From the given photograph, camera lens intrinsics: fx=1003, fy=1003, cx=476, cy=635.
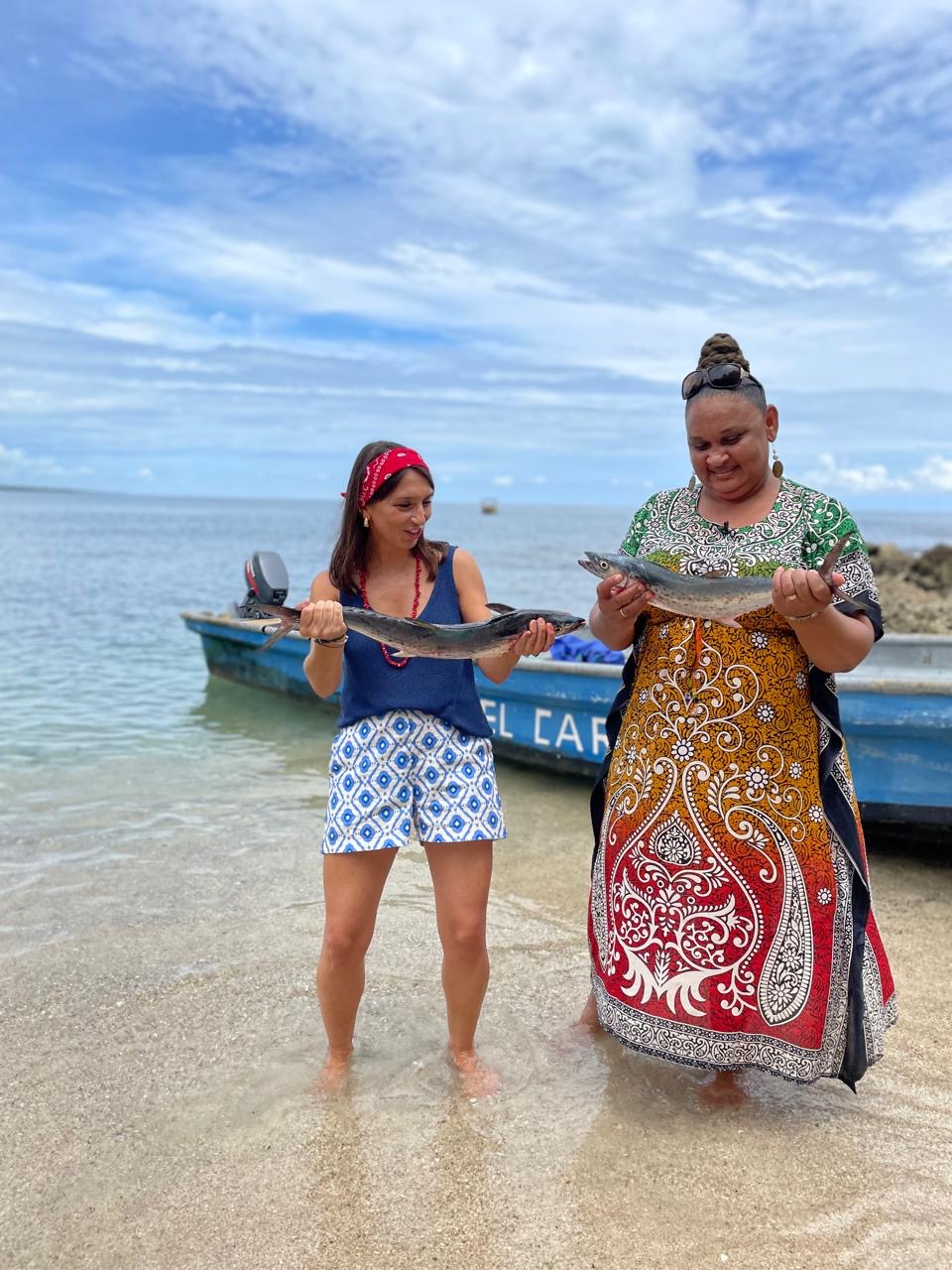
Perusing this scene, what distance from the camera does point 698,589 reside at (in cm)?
303

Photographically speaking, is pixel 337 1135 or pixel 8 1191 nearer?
pixel 8 1191

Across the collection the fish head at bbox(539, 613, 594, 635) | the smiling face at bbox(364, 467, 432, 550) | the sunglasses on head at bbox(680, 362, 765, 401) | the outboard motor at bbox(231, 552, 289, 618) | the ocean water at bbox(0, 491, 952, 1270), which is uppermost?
the sunglasses on head at bbox(680, 362, 765, 401)

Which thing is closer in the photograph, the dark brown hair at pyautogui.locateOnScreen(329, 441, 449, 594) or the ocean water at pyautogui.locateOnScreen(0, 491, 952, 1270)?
the ocean water at pyautogui.locateOnScreen(0, 491, 952, 1270)

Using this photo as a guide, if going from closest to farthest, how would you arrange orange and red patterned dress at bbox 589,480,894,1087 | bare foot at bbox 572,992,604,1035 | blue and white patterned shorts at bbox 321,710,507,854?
orange and red patterned dress at bbox 589,480,894,1087, blue and white patterned shorts at bbox 321,710,507,854, bare foot at bbox 572,992,604,1035

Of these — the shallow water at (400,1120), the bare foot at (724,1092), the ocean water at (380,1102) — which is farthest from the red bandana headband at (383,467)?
the bare foot at (724,1092)

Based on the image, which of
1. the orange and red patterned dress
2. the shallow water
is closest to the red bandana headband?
the orange and red patterned dress

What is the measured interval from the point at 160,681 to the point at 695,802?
42.2 feet

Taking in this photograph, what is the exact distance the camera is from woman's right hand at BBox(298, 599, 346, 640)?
3227 mm

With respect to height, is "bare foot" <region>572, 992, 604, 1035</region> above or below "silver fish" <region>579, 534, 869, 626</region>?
below

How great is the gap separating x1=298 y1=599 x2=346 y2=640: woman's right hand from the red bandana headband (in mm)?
484

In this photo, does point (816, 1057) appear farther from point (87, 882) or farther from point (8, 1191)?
point (87, 882)

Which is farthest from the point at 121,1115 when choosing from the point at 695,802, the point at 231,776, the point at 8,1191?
the point at 231,776

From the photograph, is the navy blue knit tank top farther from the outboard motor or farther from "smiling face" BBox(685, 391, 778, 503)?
"smiling face" BBox(685, 391, 778, 503)

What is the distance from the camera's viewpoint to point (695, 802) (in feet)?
10.6
